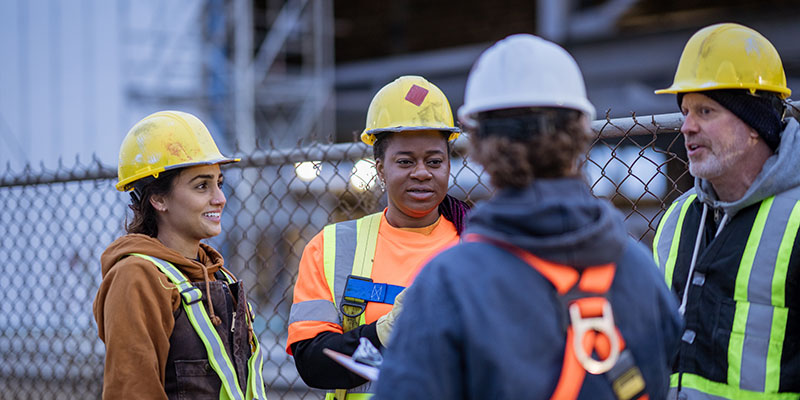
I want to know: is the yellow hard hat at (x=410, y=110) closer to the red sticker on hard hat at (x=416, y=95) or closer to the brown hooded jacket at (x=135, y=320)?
the red sticker on hard hat at (x=416, y=95)

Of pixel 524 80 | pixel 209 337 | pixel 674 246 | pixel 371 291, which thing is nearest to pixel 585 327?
pixel 524 80

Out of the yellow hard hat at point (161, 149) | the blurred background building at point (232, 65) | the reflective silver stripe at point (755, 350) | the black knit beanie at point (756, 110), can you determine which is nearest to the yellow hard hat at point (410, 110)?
the yellow hard hat at point (161, 149)

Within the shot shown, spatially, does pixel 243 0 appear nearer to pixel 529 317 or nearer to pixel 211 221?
pixel 211 221

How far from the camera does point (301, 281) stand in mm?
2535

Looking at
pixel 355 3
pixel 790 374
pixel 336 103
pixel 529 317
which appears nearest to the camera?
pixel 529 317

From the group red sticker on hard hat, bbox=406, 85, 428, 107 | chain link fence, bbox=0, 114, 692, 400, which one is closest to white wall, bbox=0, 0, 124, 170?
chain link fence, bbox=0, 114, 692, 400

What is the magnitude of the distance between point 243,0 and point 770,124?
933cm

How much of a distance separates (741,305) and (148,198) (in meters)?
2.08

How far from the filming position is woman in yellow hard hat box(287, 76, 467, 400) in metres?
2.41

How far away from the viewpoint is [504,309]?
4.41ft

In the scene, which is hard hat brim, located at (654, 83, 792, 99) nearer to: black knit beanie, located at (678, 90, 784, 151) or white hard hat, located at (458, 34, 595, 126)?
black knit beanie, located at (678, 90, 784, 151)

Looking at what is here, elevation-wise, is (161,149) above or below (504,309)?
above

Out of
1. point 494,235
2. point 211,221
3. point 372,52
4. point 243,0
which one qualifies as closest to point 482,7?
point 372,52

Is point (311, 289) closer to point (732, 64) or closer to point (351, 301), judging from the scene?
point (351, 301)
